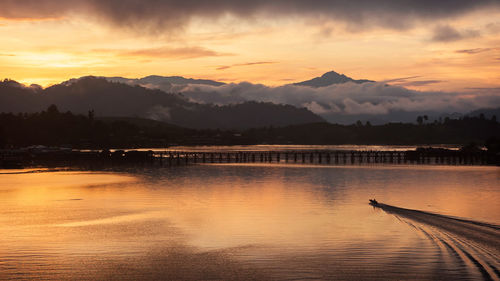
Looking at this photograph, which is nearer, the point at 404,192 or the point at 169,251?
the point at 169,251

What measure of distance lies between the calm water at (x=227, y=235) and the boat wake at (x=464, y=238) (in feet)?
0.62

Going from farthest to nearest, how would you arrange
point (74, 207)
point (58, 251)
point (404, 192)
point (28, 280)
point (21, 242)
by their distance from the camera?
point (404, 192), point (74, 207), point (21, 242), point (58, 251), point (28, 280)

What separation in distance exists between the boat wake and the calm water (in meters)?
0.19

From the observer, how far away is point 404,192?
6631 centimetres

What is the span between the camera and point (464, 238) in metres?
30.7

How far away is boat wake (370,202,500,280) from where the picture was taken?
940 inches

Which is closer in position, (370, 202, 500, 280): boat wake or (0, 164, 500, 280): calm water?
(0, 164, 500, 280): calm water

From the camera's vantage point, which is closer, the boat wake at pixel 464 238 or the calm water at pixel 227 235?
the calm water at pixel 227 235

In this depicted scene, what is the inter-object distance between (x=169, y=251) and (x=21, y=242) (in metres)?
8.81

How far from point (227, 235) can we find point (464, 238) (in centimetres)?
1425

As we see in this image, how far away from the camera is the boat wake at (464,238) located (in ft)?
78.3

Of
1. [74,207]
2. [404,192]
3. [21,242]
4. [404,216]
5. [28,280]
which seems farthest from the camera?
[404,192]

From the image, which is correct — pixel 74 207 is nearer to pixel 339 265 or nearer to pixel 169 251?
pixel 169 251

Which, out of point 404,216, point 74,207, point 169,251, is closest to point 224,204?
point 74,207
